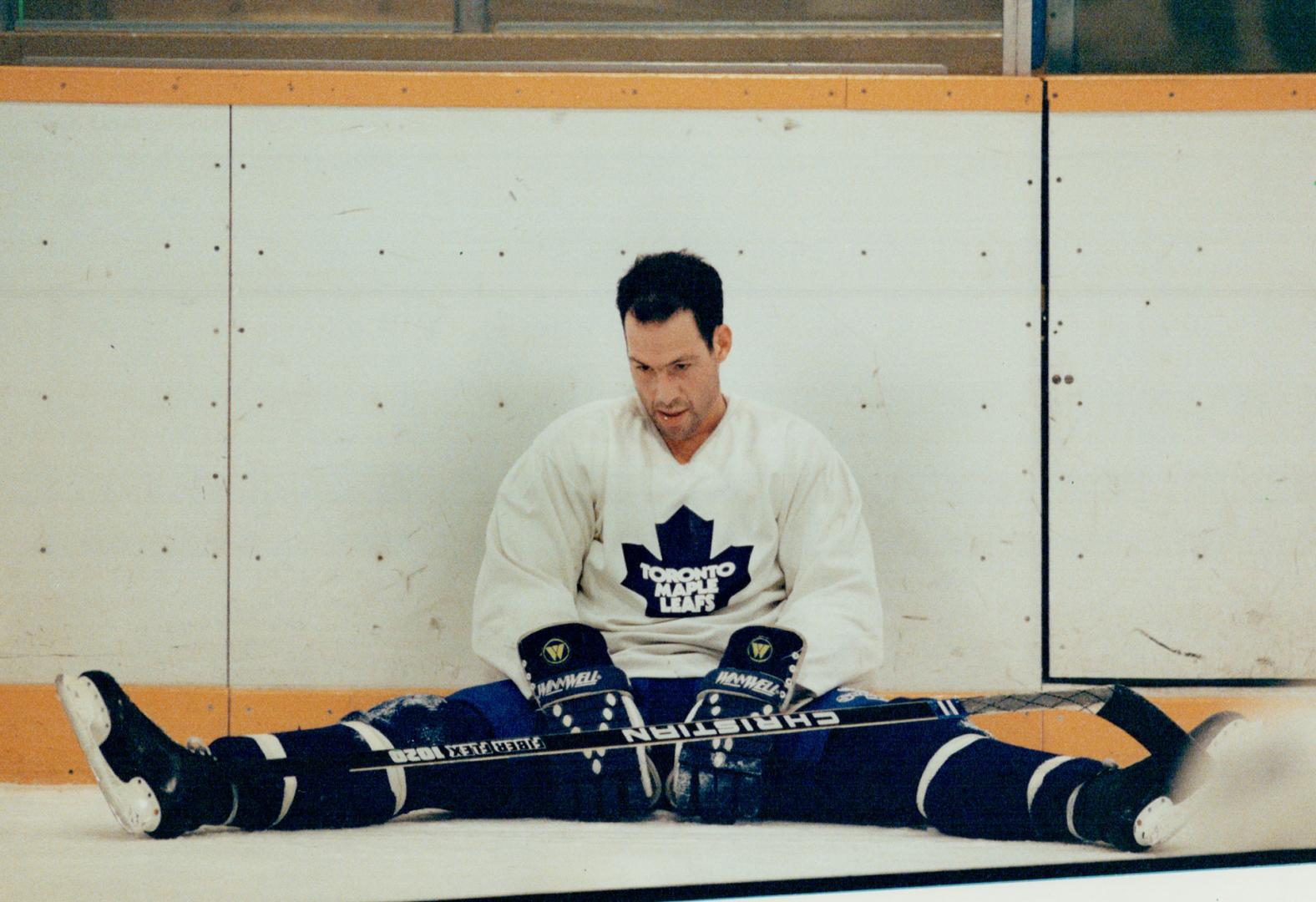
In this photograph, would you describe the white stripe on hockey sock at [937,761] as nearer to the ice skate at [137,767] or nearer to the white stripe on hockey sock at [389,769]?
the white stripe on hockey sock at [389,769]

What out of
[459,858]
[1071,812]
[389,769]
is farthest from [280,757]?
[1071,812]

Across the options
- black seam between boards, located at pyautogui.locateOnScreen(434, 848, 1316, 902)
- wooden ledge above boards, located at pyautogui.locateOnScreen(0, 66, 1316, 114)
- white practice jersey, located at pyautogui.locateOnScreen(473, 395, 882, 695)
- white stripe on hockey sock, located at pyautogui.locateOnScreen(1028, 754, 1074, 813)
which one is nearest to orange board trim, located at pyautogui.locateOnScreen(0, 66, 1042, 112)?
wooden ledge above boards, located at pyautogui.locateOnScreen(0, 66, 1316, 114)

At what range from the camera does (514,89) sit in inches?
→ 103

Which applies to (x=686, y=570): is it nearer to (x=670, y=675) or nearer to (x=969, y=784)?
(x=670, y=675)

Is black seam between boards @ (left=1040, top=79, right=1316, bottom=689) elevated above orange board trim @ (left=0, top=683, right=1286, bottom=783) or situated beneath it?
elevated above

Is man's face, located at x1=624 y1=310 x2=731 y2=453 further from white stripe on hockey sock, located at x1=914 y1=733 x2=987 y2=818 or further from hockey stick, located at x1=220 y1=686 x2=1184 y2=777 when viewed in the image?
white stripe on hockey sock, located at x1=914 y1=733 x2=987 y2=818

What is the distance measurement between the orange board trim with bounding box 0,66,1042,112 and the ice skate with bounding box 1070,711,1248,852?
4.43ft

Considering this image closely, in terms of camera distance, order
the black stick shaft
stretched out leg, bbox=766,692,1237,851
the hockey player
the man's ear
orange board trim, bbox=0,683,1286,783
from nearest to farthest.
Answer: stretched out leg, bbox=766,692,1237,851 < the hockey player < the black stick shaft < the man's ear < orange board trim, bbox=0,683,1286,783

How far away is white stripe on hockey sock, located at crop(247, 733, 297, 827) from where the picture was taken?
6.24 feet

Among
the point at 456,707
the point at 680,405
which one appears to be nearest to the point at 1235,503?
the point at 680,405

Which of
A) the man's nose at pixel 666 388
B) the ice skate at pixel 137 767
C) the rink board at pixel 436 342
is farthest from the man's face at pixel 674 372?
the ice skate at pixel 137 767

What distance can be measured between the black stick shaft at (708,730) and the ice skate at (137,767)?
16cm

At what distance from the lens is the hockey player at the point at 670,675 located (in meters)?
1.83

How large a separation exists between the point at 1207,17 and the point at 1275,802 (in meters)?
1.61
